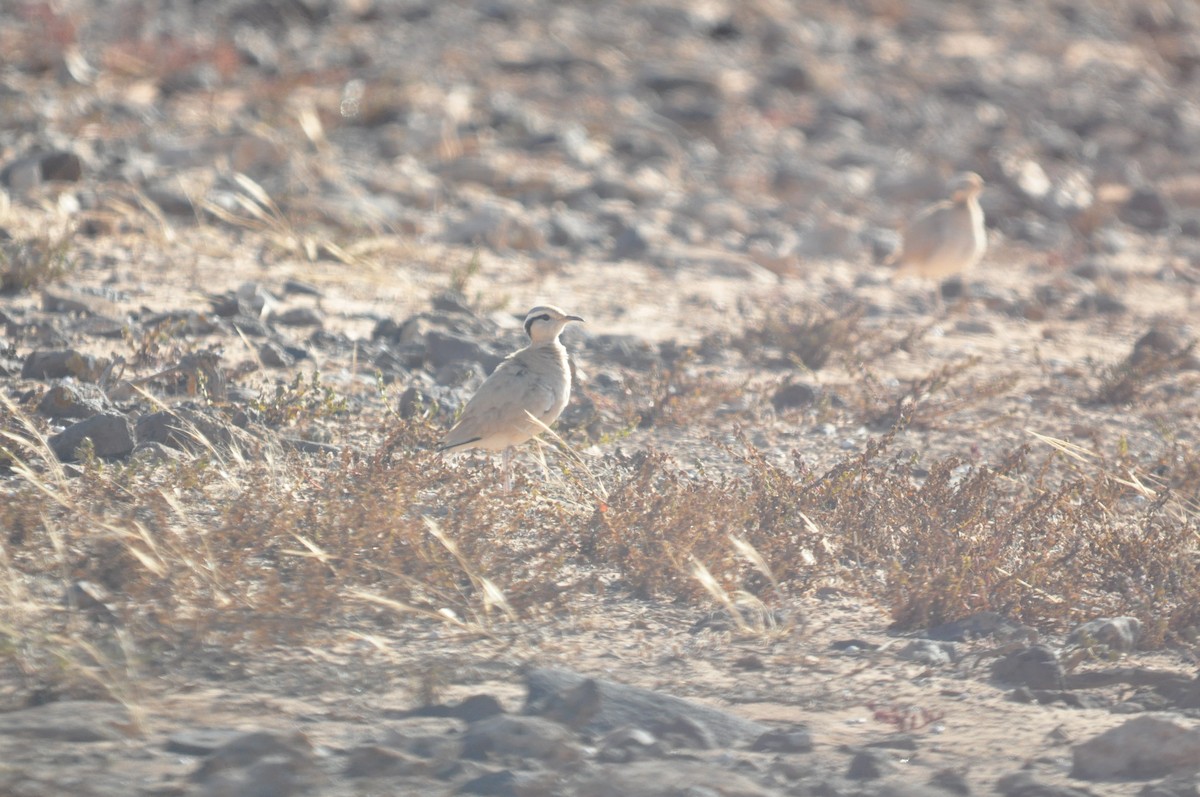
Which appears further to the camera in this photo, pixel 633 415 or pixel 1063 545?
pixel 633 415

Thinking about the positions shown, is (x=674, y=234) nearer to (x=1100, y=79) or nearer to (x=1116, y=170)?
(x=1116, y=170)

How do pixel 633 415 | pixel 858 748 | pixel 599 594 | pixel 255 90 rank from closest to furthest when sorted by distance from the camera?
1. pixel 858 748
2. pixel 599 594
3. pixel 633 415
4. pixel 255 90

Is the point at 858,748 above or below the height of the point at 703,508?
below

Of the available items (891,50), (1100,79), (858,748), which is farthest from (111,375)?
(1100,79)

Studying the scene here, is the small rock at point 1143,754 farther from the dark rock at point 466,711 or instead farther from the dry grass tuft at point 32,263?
the dry grass tuft at point 32,263

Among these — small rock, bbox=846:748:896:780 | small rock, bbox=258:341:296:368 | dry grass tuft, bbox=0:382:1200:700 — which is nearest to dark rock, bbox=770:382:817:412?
dry grass tuft, bbox=0:382:1200:700

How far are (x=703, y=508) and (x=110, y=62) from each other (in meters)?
10.5

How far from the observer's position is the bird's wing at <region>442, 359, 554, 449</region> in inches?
191

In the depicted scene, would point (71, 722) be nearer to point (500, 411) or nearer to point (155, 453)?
point (155, 453)

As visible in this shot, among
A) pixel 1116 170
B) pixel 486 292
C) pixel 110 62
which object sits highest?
pixel 110 62

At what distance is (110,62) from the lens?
42.8ft

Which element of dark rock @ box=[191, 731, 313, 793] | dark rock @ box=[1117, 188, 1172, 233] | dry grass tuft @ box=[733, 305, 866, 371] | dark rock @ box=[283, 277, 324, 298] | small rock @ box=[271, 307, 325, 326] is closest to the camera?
dark rock @ box=[191, 731, 313, 793]

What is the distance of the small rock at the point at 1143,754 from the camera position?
11.1 ft

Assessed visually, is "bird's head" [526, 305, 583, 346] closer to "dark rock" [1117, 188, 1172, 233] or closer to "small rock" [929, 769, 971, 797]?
"small rock" [929, 769, 971, 797]
